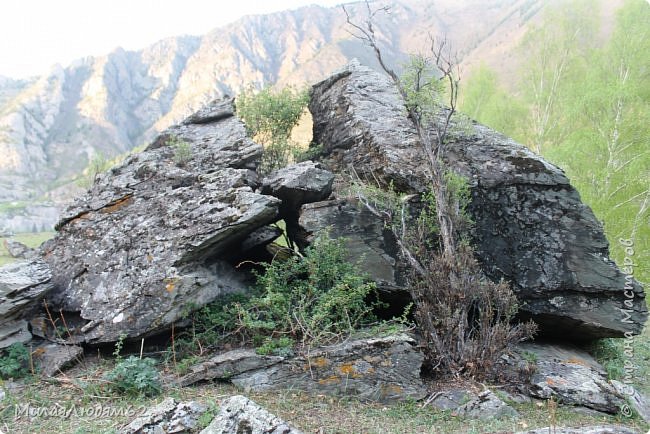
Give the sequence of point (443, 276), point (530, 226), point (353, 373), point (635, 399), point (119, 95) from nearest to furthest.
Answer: point (353, 373) < point (635, 399) < point (443, 276) < point (530, 226) < point (119, 95)

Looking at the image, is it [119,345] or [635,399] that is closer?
[119,345]

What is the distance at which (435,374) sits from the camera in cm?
741

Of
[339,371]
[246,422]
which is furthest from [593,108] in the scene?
[246,422]

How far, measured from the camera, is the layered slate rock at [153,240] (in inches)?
300

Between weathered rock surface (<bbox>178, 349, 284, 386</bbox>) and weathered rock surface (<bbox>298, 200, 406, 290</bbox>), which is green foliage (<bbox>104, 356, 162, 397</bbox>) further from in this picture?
weathered rock surface (<bbox>298, 200, 406, 290</bbox>)

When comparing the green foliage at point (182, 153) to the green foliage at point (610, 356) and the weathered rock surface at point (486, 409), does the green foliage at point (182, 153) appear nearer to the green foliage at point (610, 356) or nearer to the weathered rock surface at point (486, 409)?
the weathered rock surface at point (486, 409)

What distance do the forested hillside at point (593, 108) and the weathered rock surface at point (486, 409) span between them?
18.3 ft

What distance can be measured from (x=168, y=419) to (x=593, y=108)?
18.7m

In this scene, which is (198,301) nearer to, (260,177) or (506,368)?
(260,177)

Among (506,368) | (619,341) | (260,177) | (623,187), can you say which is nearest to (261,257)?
(260,177)

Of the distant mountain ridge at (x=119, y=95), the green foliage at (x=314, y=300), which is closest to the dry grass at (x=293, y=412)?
the green foliage at (x=314, y=300)

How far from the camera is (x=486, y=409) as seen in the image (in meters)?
6.41

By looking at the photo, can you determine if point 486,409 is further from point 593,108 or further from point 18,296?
point 593,108

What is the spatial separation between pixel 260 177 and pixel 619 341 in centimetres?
938
